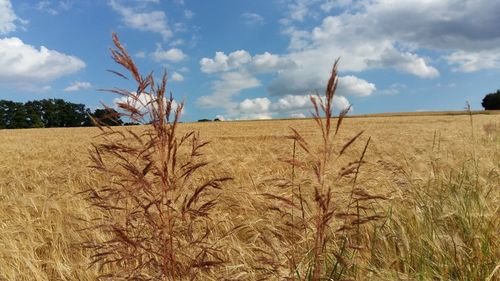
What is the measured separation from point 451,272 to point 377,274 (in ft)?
1.44

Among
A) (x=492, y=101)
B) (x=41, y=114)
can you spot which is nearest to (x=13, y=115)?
(x=41, y=114)

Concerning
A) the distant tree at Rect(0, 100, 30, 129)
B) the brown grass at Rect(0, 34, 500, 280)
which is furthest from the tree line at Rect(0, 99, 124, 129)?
the brown grass at Rect(0, 34, 500, 280)

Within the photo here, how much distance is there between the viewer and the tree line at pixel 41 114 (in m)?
83.9

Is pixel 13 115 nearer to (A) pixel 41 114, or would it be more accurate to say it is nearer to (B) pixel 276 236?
(A) pixel 41 114

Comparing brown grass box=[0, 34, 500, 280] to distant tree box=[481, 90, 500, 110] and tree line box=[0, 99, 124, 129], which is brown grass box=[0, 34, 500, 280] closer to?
tree line box=[0, 99, 124, 129]

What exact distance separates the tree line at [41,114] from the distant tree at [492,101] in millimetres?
88460

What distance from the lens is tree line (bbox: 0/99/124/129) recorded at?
83.9 m

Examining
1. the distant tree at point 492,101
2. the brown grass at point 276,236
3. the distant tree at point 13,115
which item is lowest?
the brown grass at point 276,236

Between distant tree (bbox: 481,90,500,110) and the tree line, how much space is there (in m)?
88.5

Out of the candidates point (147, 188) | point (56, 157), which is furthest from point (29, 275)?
point (56, 157)

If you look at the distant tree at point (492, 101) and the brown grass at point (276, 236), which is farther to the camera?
the distant tree at point (492, 101)

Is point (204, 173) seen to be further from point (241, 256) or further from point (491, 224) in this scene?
point (491, 224)

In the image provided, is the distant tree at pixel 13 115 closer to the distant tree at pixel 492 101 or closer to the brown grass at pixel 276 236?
the brown grass at pixel 276 236

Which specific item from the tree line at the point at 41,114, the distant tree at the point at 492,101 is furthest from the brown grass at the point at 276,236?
the distant tree at the point at 492,101
